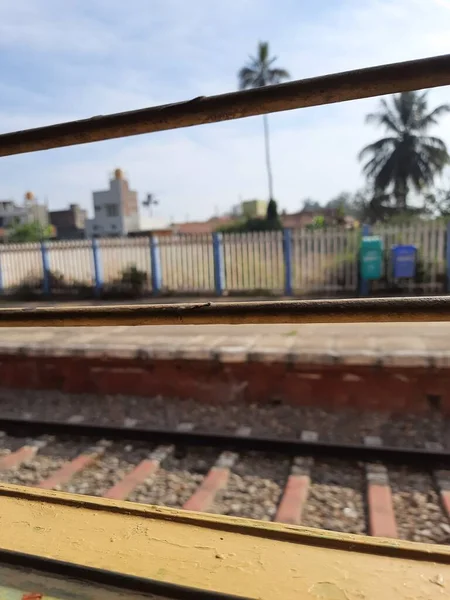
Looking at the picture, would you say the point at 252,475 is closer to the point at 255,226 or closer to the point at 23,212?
the point at 255,226

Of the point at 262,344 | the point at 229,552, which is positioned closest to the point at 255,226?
the point at 262,344

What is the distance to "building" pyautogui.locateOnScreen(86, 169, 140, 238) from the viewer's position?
59.4m

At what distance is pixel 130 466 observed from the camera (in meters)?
3.39

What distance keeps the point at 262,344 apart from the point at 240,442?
1698 mm

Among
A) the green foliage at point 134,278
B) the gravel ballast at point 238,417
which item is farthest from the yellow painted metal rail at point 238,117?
the green foliage at point 134,278

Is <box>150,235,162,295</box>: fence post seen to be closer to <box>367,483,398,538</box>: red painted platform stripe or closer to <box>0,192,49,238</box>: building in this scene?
<box>367,483,398,538</box>: red painted platform stripe

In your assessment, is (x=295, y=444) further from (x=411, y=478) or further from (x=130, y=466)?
(x=130, y=466)

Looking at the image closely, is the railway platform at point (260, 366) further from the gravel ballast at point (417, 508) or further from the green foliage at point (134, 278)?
the green foliage at point (134, 278)

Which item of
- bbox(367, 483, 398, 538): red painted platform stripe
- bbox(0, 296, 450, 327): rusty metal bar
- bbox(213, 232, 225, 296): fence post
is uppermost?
bbox(0, 296, 450, 327): rusty metal bar

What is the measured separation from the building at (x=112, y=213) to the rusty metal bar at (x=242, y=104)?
5849cm

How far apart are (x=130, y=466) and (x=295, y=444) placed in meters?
1.16

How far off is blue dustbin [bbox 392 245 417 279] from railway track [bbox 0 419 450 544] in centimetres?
771

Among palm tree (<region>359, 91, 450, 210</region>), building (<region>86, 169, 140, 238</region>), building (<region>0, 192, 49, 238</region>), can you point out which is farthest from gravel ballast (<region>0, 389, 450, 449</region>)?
building (<region>0, 192, 49, 238</region>)

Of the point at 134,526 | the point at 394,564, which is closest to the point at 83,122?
the point at 134,526
